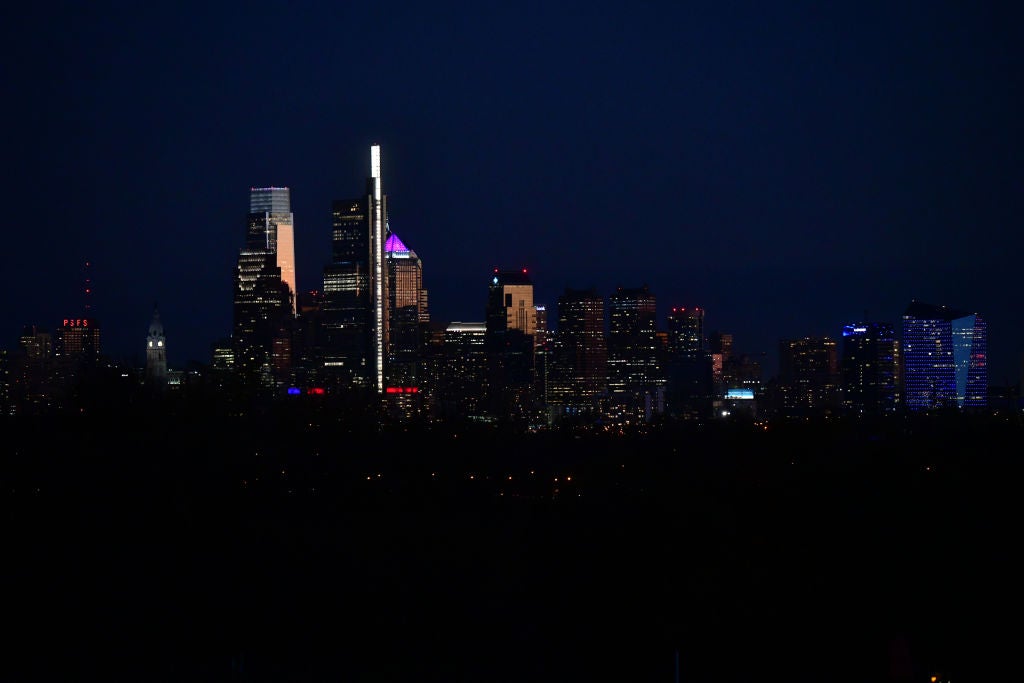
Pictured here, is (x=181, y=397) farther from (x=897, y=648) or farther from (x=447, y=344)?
(x=447, y=344)

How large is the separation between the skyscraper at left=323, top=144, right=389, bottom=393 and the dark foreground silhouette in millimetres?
94695

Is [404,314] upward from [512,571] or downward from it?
upward

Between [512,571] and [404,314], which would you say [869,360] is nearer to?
[404,314]

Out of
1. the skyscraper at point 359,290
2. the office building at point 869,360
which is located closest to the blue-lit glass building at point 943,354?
the office building at point 869,360

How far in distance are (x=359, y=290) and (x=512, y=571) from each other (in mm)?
116964

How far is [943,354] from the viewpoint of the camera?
9850 cm

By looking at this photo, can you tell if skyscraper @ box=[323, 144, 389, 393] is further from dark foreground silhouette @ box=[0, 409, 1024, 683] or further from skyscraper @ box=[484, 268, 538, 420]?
dark foreground silhouette @ box=[0, 409, 1024, 683]

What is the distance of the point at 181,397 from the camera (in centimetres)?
4169

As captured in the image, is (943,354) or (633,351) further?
(633,351)

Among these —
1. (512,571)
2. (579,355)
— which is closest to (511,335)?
(579,355)

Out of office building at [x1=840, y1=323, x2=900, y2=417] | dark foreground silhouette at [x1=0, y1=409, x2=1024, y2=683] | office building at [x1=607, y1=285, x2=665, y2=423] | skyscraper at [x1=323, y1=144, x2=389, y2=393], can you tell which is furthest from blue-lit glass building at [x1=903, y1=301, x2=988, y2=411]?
dark foreground silhouette at [x1=0, y1=409, x2=1024, y2=683]

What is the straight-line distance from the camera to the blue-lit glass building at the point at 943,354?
91.2 metres

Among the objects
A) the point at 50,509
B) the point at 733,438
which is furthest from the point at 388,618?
the point at 733,438

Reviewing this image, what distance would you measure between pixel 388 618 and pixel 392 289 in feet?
410
